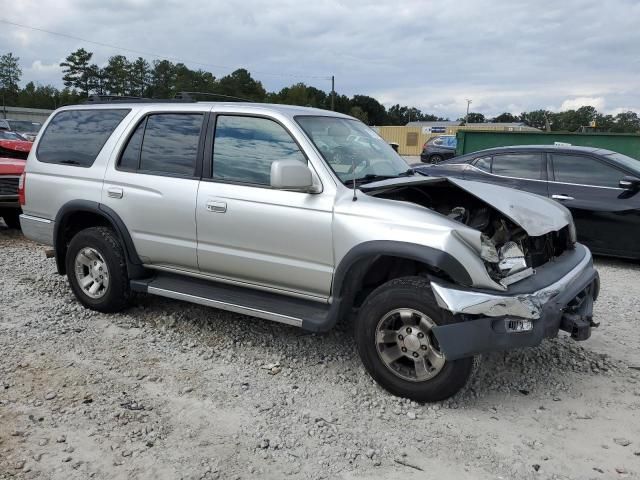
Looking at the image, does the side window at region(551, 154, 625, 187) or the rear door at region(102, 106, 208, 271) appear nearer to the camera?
the rear door at region(102, 106, 208, 271)

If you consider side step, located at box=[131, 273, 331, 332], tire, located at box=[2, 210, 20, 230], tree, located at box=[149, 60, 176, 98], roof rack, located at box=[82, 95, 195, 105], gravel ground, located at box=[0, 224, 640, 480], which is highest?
tree, located at box=[149, 60, 176, 98]

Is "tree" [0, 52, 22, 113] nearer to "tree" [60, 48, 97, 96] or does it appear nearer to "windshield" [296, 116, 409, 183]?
"tree" [60, 48, 97, 96]

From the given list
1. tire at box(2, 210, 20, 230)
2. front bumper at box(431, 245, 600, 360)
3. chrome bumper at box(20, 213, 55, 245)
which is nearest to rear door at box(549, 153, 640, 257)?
front bumper at box(431, 245, 600, 360)

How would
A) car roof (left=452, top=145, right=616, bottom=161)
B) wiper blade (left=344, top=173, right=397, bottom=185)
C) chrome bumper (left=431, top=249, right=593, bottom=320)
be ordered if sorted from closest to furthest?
chrome bumper (left=431, top=249, right=593, bottom=320), wiper blade (left=344, top=173, right=397, bottom=185), car roof (left=452, top=145, right=616, bottom=161)

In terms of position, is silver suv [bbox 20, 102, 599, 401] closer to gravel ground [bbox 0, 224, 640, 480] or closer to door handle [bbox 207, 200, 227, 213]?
door handle [bbox 207, 200, 227, 213]

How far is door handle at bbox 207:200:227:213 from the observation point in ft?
13.5

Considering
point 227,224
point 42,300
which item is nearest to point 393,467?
point 227,224

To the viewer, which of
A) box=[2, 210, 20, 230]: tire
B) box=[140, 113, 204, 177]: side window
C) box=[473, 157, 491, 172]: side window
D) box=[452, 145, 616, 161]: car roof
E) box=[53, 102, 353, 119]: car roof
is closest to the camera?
box=[53, 102, 353, 119]: car roof

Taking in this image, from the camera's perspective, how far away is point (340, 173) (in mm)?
3949

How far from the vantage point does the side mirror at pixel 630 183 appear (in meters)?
6.74

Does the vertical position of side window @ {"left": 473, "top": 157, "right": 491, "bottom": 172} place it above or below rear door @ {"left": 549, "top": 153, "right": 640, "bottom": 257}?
above

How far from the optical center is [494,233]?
13.0 ft

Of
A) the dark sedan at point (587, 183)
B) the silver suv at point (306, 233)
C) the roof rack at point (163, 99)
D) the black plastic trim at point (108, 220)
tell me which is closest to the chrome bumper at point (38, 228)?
the silver suv at point (306, 233)

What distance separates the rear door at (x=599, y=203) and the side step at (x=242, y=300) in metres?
4.48
